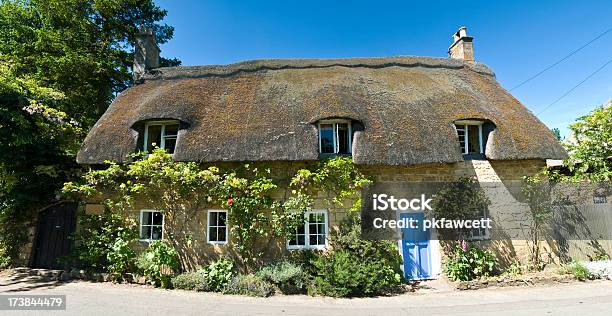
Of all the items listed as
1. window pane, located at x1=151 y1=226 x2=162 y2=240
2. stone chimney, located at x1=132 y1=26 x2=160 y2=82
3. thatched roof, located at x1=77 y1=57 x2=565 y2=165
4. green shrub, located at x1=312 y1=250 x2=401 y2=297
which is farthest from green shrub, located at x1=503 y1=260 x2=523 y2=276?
stone chimney, located at x1=132 y1=26 x2=160 y2=82

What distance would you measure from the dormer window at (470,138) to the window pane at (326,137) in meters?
3.67

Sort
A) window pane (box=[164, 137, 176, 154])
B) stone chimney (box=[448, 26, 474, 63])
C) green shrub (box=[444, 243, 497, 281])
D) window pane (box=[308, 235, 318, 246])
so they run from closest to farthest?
green shrub (box=[444, 243, 497, 281]) < window pane (box=[308, 235, 318, 246]) < window pane (box=[164, 137, 176, 154]) < stone chimney (box=[448, 26, 474, 63])

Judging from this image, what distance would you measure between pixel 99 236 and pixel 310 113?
651 cm

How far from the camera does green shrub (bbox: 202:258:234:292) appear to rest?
→ 7.77 meters

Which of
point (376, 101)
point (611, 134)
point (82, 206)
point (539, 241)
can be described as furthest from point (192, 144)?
point (611, 134)

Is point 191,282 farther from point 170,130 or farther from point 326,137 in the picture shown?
point 326,137

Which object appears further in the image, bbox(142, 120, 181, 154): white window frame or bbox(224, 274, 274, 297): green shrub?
bbox(142, 120, 181, 154): white window frame

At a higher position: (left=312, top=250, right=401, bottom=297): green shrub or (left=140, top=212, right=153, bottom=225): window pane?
(left=140, top=212, right=153, bottom=225): window pane

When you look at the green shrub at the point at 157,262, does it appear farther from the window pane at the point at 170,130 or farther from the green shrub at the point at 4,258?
the green shrub at the point at 4,258

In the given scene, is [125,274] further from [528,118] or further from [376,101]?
[528,118]

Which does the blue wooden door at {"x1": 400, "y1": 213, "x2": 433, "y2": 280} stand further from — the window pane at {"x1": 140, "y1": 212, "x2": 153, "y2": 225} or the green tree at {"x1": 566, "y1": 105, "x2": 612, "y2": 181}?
the window pane at {"x1": 140, "y1": 212, "x2": 153, "y2": 225}

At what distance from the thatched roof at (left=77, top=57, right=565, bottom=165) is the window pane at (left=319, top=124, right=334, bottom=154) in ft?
1.74

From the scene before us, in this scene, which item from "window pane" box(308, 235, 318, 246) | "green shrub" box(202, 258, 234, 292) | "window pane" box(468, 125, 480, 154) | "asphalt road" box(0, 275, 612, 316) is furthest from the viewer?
"window pane" box(468, 125, 480, 154)

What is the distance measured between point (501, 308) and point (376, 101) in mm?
6171
